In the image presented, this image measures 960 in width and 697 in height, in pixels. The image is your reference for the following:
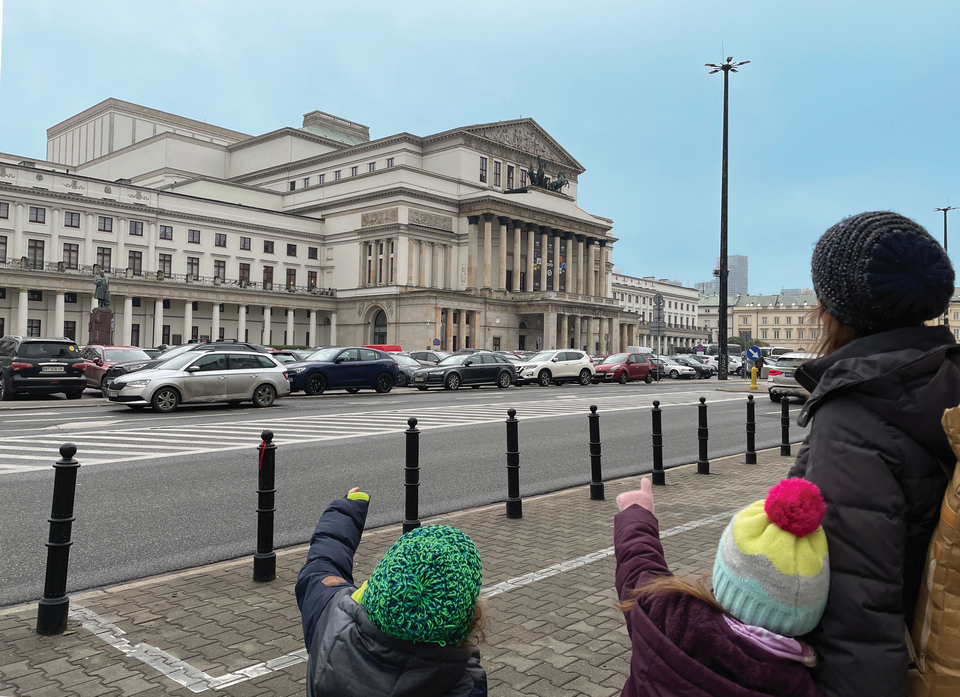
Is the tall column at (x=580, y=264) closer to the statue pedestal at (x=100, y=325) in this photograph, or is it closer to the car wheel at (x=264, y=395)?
the statue pedestal at (x=100, y=325)

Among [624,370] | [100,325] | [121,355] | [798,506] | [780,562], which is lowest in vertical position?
[780,562]

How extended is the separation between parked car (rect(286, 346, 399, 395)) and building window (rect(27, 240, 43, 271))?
44208mm

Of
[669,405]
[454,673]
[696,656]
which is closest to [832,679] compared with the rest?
[696,656]

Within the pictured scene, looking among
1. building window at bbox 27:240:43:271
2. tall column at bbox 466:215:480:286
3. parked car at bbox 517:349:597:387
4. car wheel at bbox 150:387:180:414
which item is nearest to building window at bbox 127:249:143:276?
building window at bbox 27:240:43:271

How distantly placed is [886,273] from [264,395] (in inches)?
761

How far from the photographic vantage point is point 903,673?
157cm

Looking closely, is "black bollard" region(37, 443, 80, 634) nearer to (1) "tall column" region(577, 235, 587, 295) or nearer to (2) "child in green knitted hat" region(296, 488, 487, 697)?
(2) "child in green knitted hat" region(296, 488, 487, 697)

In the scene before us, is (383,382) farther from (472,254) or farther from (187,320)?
(472,254)

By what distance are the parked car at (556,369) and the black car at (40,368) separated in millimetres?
18344

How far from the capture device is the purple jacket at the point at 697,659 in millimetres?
1641

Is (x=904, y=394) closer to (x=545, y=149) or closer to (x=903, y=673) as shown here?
(x=903, y=673)

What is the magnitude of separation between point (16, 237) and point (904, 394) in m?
68.2

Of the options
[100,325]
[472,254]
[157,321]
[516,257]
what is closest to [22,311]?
[157,321]

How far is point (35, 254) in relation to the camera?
193 ft
